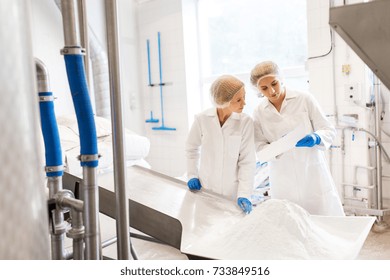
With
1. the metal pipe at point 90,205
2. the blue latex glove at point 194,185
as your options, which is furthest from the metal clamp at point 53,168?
the blue latex glove at point 194,185

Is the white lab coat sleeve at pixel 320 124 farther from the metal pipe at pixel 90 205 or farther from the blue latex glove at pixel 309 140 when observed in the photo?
the metal pipe at pixel 90 205

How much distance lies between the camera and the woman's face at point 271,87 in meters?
1.97

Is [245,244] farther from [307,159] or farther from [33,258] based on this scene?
[307,159]

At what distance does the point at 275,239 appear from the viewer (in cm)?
105

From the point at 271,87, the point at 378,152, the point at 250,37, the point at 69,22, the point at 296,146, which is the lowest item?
the point at 378,152

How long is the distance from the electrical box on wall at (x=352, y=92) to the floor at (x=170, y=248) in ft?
3.38

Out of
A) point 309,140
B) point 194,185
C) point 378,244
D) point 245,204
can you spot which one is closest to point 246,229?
point 245,204

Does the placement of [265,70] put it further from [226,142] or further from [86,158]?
[86,158]

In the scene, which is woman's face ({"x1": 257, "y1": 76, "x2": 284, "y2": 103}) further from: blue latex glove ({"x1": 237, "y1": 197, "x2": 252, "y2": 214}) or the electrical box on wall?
the electrical box on wall

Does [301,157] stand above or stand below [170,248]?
above

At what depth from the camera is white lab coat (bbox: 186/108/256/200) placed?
1730mm

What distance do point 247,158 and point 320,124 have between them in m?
0.53
